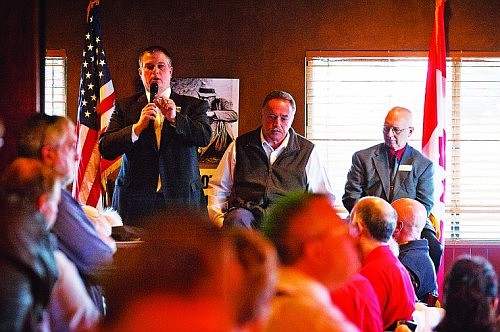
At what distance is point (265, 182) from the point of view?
16.4 feet

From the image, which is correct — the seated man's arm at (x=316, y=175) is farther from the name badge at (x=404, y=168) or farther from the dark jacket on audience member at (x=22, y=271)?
the dark jacket on audience member at (x=22, y=271)

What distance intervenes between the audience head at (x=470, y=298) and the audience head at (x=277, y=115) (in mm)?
2328

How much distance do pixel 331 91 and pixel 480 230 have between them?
152 cm

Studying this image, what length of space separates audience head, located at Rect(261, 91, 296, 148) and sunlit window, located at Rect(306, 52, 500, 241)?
1643mm

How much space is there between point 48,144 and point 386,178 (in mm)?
2953

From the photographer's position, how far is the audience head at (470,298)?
2.65m

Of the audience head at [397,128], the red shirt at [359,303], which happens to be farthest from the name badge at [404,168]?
the red shirt at [359,303]

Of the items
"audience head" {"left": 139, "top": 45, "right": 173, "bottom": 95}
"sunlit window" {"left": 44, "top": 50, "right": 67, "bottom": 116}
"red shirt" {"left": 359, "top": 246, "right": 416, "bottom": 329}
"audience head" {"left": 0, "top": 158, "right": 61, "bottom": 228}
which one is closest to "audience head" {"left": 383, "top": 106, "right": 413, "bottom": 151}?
"audience head" {"left": 139, "top": 45, "right": 173, "bottom": 95}

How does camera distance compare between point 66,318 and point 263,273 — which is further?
point 66,318

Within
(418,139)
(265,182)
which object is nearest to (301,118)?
(418,139)

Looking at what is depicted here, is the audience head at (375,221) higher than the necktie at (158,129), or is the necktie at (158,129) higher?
the necktie at (158,129)

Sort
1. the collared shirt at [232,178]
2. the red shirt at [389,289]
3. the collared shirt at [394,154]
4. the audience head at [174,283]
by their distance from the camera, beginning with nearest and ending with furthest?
the audience head at [174,283]
the red shirt at [389,289]
the collared shirt at [232,178]
the collared shirt at [394,154]

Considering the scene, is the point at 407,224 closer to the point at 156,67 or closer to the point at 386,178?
the point at 386,178

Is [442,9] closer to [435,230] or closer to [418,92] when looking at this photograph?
[418,92]
